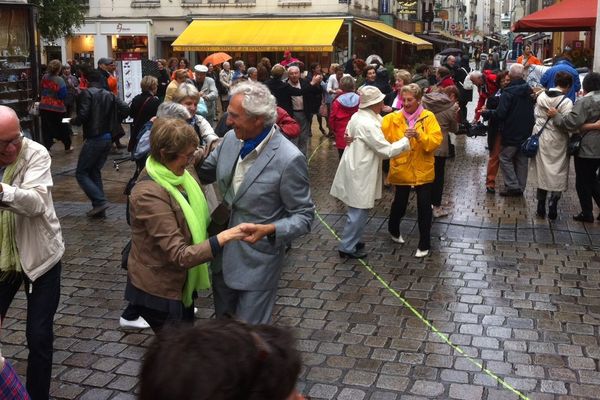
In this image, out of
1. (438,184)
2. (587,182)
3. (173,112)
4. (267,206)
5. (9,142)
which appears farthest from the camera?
(438,184)

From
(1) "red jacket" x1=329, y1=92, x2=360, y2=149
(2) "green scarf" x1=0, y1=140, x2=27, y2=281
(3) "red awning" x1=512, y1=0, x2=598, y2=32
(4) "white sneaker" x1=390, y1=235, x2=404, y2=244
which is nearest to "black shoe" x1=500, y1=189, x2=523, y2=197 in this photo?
(1) "red jacket" x1=329, y1=92, x2=360, y2=149

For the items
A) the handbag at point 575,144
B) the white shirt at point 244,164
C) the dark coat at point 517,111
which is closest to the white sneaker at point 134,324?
the white shirt at point 244,164

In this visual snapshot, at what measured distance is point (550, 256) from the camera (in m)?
7.21

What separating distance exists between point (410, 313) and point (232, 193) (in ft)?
7.84

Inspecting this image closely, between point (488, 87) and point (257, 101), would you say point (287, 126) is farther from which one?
point (488, 87)

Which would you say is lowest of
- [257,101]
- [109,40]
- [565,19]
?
[257,101]

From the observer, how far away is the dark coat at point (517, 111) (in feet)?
31.9

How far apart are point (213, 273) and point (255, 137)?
0.78 metres

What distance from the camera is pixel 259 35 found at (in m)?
31.9

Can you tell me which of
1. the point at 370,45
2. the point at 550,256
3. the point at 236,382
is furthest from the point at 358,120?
the point at 370,45

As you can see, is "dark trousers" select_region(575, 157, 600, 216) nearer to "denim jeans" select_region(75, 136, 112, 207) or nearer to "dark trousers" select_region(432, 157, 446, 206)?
→ "dark trousers" select_region(432, 157, 446, 206)

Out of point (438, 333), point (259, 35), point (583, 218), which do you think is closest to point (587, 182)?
point (583, 218)

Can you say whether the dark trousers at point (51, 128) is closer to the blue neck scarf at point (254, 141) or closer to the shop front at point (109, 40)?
the blue neck scarf at point (254, 141)

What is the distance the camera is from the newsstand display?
11.2 m
